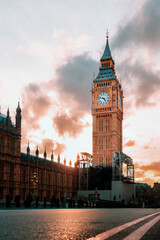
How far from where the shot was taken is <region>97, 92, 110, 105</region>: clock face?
9940 centimetres

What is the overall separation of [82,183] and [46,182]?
18.8m

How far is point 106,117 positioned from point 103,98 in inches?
247

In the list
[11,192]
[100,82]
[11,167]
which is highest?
[100,82]

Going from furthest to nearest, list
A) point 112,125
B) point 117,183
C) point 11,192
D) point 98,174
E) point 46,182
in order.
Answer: point 112,125 → point 98,174 → point 117,183 → point 46,182 → point 11,192

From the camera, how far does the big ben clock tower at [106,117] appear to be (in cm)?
9512

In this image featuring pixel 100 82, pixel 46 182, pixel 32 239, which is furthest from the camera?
pixel 100 82

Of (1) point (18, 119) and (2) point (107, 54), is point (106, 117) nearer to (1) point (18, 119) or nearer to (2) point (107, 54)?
(2) point (107, 54)

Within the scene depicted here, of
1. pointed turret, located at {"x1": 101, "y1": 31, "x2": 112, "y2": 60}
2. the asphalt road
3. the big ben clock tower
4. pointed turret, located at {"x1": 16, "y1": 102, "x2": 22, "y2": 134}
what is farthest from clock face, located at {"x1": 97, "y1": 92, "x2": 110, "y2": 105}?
the asphalt road

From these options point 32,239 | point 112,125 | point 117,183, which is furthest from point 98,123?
point 32,239

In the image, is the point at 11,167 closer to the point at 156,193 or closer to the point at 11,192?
the point at 11,192

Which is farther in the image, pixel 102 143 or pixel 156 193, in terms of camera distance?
pixel 156 193

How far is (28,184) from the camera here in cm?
5597

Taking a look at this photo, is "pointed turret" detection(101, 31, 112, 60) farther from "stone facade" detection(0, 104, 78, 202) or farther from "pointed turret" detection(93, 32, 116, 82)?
"stone facade" detection(0, 104, 78, 202)

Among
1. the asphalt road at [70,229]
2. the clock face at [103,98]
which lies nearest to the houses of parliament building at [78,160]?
the clock face at [103,98]
